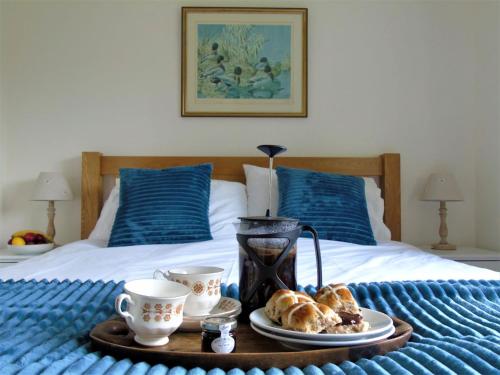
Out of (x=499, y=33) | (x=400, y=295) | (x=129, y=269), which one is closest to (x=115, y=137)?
(x=129, y=269)

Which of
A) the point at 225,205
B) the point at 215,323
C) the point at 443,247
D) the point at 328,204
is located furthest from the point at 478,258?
the point at 215,323

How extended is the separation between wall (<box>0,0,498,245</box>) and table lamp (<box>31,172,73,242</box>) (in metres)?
0.12

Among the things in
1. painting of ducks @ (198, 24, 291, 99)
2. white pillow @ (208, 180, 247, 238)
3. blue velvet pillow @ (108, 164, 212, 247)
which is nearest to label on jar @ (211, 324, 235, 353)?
blue velvet pillow @ (108, 164, 212, 247)

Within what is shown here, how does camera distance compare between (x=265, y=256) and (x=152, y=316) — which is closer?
(x=152, y=316)

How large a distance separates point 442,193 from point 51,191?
2166mm

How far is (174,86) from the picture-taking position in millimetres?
2689

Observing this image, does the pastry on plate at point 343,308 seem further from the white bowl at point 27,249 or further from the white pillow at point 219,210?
the white bowl at point 27,249

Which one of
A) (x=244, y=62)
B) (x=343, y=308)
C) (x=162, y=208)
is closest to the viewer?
(x=343, y=308)

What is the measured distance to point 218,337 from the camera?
25.8 inches

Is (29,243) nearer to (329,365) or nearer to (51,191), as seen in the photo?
(51,191)

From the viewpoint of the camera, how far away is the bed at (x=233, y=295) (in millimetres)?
626

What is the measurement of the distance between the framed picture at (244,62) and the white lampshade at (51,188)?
0.80m

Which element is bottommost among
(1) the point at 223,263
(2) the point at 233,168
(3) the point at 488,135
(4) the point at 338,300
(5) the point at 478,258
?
(5) the point at 478,258

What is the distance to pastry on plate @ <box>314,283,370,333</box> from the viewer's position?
2.29 ft
